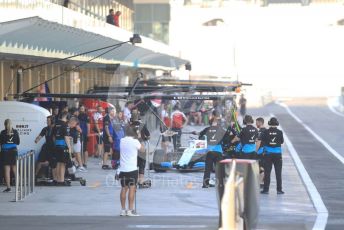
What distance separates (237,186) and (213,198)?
7869 millimetres

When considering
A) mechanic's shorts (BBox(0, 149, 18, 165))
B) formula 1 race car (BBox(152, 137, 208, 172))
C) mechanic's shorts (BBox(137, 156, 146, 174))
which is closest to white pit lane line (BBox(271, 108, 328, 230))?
formula 1 race car (BBox(152, 137, 208, 172))

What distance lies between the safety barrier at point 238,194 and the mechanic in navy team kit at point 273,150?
729cm

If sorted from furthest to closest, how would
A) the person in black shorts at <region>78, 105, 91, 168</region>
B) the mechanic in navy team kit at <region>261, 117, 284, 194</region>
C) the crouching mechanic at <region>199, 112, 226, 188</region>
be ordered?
the person in black shorts at <region>78, 105, 91, 168</region> < the crouching mechanic at <region>199, 112, 226, 188</region> < the mechanic in navy team kit at <region>261, 117, 284, 194</region>

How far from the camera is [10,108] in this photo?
2239 centimetres

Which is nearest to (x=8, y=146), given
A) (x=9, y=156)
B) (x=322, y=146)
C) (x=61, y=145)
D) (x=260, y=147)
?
(x=9, y=156)

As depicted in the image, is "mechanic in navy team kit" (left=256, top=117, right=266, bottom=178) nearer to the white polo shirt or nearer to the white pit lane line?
the white pit lane line

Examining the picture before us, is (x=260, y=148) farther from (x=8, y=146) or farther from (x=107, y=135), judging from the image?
(x=107, y=135)

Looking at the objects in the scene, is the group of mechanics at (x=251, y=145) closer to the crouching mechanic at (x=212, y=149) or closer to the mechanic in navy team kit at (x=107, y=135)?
the crouching mechanic at (x=212, y=149)

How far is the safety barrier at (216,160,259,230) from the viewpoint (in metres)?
12.0

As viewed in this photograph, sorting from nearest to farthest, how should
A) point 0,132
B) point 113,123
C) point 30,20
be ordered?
point 30,20 → point 0,132 → point 113,123

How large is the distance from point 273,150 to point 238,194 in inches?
344

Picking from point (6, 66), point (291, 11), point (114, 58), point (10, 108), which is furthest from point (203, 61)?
point (10, 108)

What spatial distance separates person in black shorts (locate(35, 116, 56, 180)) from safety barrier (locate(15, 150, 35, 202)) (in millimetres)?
1036

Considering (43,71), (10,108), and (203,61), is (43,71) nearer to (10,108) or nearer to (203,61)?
(10,108)
